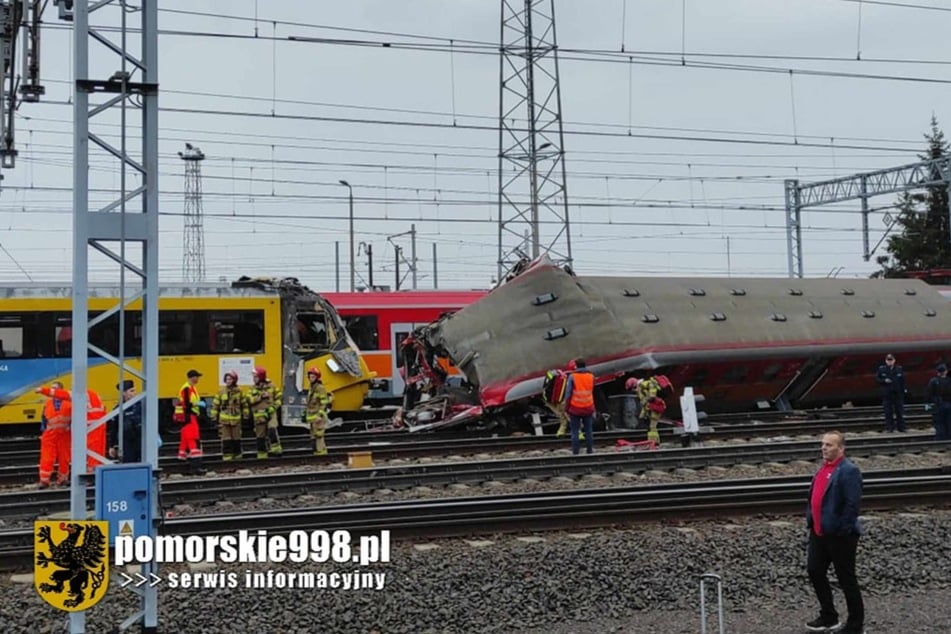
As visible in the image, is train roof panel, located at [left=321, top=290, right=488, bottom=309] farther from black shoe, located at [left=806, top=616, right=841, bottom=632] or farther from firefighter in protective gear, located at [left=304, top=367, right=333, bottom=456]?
black shoe, located at [left=806, top=616, right=841, bottom=632]

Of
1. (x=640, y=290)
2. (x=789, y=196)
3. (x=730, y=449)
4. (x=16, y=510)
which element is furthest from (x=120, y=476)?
(x=789, y=196)

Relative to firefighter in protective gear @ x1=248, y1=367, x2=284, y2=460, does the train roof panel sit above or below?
above

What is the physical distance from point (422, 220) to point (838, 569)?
79.8ft

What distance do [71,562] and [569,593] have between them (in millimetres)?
3702

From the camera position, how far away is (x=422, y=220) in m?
30.3

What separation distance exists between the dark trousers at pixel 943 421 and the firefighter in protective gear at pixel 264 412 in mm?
10862

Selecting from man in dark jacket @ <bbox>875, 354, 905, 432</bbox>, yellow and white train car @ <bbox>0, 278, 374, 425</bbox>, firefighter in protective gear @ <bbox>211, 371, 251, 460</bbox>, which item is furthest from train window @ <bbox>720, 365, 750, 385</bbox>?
firefighter in protective gear @ <bbox>211, 371, 251, 460</bbox>

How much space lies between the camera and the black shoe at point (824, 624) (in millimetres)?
6785

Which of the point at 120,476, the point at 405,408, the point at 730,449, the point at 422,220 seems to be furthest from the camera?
the point at 422,220

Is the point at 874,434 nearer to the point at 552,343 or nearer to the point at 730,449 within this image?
the point at 730,449

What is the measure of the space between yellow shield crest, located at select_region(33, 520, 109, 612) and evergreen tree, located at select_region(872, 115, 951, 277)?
49291 mm

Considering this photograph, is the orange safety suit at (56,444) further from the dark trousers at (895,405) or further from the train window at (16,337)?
the dark trousers at (895,405)

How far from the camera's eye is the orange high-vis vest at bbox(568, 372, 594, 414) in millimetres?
14766

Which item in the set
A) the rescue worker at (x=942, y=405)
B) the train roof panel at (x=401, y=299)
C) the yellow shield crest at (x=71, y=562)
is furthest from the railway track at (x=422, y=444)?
the yellow shield crest at (x=71, y=562)
